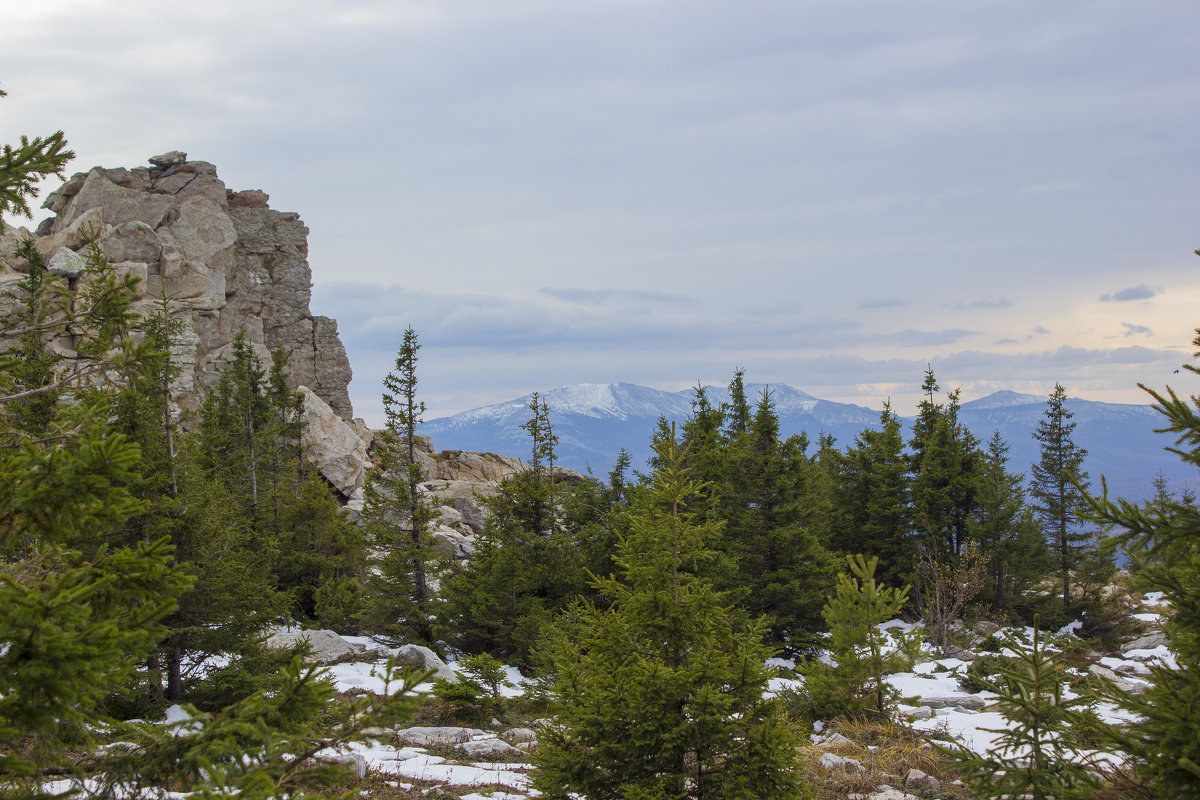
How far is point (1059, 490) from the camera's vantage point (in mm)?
36000

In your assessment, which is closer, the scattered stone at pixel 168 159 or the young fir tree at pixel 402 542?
the young fir tree at pixel 402 542

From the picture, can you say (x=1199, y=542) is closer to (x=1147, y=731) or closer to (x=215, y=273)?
(x=1147, y=731)

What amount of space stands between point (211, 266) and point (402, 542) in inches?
1996

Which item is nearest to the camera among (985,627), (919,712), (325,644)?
(919,712)

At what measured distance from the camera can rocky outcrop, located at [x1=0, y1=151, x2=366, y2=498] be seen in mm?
52688

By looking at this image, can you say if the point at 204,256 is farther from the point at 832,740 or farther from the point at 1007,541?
the point at 832,740

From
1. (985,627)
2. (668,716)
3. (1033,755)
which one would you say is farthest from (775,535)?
(1033,755)

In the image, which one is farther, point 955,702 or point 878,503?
point 878,503

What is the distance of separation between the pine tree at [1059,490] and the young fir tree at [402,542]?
29.0 metres

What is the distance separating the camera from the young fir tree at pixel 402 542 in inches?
984

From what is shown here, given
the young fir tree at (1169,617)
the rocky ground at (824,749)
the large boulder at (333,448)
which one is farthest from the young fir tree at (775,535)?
the large boulder at (333,448)

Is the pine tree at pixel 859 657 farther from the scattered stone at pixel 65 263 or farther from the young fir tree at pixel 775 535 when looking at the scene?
the scattered stone at pixel 65 263

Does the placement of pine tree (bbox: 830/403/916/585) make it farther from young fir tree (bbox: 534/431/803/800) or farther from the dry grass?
young fir tree (bbox: 534/431/803/800)

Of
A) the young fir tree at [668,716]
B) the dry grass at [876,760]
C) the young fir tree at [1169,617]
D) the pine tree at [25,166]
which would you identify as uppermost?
the pine tree at [25,166]
